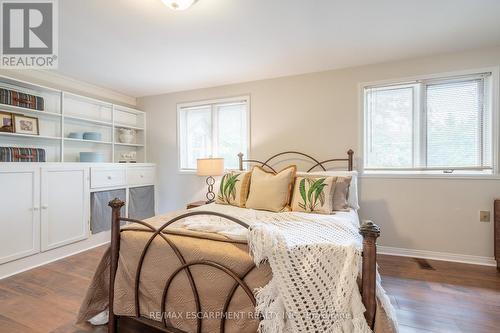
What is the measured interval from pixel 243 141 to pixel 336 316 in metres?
2.87

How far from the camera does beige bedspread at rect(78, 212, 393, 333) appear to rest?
1.19 meters

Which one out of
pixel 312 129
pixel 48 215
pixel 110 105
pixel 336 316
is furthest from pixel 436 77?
pixel 48 215

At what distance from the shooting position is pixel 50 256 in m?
2.77

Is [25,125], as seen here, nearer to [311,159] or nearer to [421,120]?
[311,159]

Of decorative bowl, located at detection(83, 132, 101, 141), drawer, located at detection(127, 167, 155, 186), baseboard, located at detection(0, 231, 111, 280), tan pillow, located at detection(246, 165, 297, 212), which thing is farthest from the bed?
decorative bowl, located at detection(83, 132, 101, 141)

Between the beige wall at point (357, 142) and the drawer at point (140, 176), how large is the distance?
72cm

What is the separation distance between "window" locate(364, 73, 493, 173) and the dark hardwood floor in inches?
42.8

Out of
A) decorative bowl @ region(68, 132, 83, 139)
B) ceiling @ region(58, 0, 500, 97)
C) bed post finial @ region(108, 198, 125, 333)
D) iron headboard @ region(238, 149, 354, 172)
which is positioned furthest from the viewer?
decorative bowl @ region(68, 132, 83, 139)

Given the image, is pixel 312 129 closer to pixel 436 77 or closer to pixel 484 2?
pixel 436 77

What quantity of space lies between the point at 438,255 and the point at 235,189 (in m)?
2.36

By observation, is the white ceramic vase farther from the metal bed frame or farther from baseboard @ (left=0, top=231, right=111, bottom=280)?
the metal bed frame

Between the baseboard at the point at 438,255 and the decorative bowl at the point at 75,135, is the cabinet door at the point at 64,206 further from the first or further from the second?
the baseboard at the point at 438,255

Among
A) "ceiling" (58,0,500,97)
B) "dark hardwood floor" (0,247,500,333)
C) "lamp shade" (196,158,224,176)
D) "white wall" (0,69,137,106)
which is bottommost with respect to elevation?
"dark hardwood floor" (0,247,500,333)

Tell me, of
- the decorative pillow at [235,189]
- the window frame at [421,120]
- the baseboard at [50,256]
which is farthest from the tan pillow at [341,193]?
the baseboard at [50,256]
